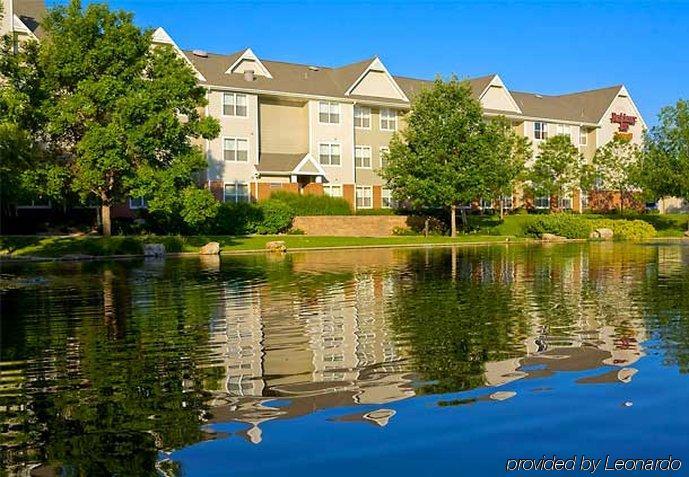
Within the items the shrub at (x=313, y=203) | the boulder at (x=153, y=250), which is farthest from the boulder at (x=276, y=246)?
the shrub at (x=313, y=203)

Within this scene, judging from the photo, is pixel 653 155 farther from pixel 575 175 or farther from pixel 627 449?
pixel 627 449

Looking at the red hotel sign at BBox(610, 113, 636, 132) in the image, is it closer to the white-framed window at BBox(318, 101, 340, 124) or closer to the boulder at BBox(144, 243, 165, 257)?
the white-framed window at BBox(318, 101, 340, 124)

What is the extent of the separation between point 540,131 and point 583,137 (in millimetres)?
7296

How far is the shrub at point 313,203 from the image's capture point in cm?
5838

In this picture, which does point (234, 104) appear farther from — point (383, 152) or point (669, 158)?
point (669, 158)

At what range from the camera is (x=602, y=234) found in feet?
200

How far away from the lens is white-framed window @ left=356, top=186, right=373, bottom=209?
67062 millimetres

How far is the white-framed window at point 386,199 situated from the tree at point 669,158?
21.3 metres

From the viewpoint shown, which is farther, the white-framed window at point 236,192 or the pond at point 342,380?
the white-framed window at point 236,192

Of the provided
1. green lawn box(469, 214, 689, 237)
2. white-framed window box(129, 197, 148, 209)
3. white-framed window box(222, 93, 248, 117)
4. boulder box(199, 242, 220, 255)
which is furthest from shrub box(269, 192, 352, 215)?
boulder box(199, 242, 220, 255)

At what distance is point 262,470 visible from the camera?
6652mm

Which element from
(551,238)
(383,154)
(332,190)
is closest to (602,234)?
(551,238)

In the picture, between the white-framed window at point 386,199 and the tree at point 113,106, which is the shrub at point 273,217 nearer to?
the tree at point 113,106

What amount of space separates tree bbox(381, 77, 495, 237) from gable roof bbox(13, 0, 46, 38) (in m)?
26.5
